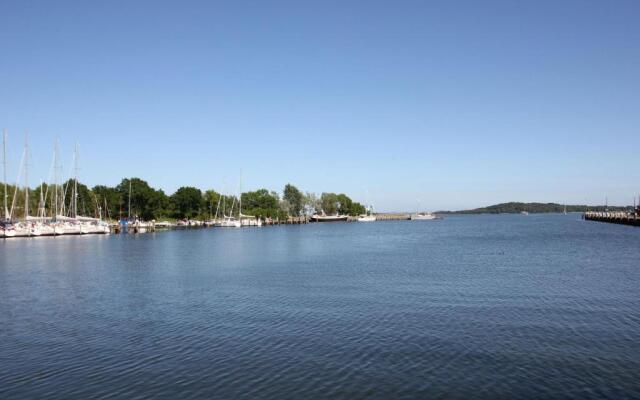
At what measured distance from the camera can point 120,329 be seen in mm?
26688

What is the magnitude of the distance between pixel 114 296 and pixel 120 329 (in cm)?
1100

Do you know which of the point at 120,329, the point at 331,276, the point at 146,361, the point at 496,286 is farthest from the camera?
the point at 331,276

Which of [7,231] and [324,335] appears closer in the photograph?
[324,335]

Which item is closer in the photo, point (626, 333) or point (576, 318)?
point (626, 333)

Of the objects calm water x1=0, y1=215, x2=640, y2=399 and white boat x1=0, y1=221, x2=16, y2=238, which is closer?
calm water x1=0, y1=215, x2=640, y2=399

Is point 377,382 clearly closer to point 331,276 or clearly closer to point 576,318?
point 576,318

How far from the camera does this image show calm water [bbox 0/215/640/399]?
59.4 ft

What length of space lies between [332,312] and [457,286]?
14.1 m

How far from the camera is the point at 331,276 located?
48438mm

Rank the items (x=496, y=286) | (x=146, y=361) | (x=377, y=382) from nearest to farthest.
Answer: (x=377, y=382)
(x=146, y=361)
(x=496, y=286)

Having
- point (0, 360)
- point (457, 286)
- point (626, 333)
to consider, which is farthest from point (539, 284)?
point (0, 360)

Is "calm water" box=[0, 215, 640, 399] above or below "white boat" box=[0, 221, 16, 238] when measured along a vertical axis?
below

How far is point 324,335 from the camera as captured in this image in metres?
25.0

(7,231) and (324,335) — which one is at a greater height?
→ (7,231)
